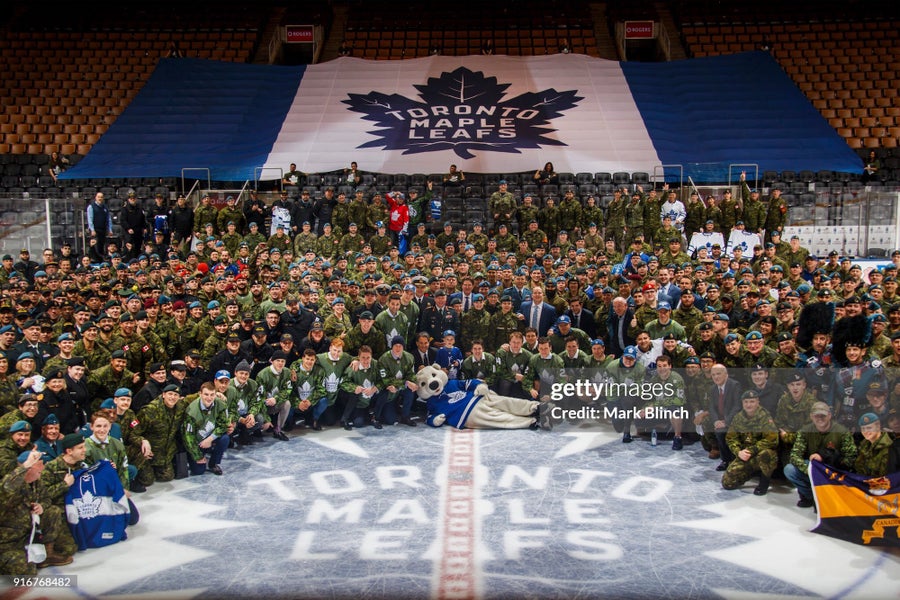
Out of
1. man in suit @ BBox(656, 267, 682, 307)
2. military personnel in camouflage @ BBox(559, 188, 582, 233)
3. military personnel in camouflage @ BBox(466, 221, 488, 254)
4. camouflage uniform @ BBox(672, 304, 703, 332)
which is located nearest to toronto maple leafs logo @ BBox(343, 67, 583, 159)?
military personnel in camouflage @ BBox(559, 188, 582, 233)

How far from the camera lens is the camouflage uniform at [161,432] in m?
8.38

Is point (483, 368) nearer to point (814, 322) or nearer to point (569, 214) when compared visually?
point (814, 322)

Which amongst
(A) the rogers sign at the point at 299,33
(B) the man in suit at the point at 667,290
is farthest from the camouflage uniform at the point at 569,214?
(A) the rogers sign at the point at 299,33

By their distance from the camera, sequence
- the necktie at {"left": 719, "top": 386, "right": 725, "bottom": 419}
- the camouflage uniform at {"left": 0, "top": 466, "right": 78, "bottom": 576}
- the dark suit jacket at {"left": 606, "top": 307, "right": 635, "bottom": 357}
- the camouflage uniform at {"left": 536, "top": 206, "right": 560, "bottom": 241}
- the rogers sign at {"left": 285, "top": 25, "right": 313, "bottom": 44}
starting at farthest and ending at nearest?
the rogers sign at {"left": 285, "top": 25, "right": 313, "bottom": 44}, the camouflage uniform at {"left": 536, "top": 206, "right": 560, "bottom": 241}, the dark suit jacket at {"left": 606, "top": 307, "right": 635, "bottom": 357}, the necktie at {"left": 719, "top": 386, "right": 725, "bottom": 419}, the camouflage uniform at {"left": 0, "top": 466, "right": 78, "bottom": 576}

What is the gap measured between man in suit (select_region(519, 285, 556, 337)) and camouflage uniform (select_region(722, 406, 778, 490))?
3.66 meters

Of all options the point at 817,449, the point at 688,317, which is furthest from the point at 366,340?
the point at 817,449

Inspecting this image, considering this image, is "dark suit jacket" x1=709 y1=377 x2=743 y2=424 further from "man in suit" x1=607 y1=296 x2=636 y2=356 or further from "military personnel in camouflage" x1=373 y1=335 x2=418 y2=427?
"military personnel in camouflage" x1=373 y1=335 x2=418 y2=427

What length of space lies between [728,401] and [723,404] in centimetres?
8

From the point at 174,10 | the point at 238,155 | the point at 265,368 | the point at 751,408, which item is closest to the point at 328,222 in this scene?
the point at 238,155

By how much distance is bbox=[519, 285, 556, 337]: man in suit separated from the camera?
11.7 metres

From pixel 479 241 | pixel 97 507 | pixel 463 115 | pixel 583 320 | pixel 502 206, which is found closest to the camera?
pixel 97 507

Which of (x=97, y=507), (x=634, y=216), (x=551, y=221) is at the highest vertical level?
(x=634, y=216)

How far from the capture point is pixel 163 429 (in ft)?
27.8

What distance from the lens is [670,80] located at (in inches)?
930
